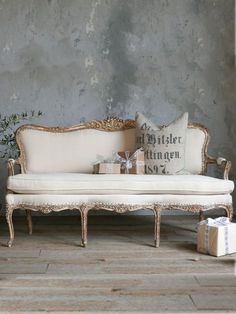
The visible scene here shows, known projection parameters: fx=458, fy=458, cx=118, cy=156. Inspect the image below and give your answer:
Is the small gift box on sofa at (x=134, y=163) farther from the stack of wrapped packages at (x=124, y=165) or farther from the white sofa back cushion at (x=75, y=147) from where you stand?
the white sofa back cushion at (x=75, y=147)

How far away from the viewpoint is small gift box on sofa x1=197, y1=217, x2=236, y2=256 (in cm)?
322

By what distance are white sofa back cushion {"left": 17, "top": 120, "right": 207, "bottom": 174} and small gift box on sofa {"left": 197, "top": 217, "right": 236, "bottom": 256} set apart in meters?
A: 0.89

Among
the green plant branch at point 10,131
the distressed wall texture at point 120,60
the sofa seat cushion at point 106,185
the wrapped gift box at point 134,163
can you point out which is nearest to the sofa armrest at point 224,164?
the sofa seat cushion at point 106,185

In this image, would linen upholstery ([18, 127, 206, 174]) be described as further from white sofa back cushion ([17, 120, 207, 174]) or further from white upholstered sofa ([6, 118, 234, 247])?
white upholstered sofa ([6, 118, 234, 247])

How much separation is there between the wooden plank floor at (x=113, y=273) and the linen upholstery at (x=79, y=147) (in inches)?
22.7

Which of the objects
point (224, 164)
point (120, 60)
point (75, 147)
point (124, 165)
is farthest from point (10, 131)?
point (224, 164)

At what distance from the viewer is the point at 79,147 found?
414cm

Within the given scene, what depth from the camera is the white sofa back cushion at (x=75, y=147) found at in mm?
4086

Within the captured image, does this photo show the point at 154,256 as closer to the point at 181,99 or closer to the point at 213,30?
the point at 181,99

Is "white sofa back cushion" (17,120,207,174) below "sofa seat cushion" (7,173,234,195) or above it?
above

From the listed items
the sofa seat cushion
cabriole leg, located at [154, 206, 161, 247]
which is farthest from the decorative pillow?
cabriole leg, located at [154, 206, 161, 247]

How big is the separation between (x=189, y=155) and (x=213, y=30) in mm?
1488

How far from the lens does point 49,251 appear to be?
11.1ft

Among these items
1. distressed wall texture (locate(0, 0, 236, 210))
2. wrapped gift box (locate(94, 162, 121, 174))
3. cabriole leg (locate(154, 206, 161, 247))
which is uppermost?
distressed wall texture (locate(0, 0, 236, 210))
